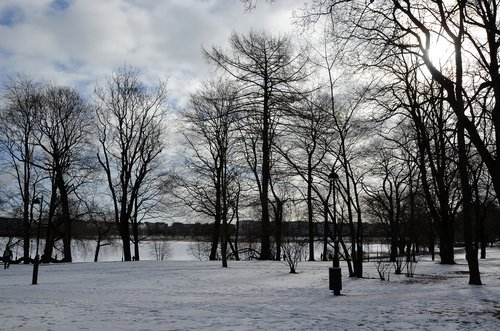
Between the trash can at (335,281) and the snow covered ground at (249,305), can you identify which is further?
the trash can at (335,281)

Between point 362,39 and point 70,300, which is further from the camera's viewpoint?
point 362,39

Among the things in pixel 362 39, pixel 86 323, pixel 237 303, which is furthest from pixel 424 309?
pixel 362 39

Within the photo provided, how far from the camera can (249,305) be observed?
35.9ft

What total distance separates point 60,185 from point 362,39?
28611 millimetres

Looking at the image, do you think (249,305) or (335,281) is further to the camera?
(335,281)

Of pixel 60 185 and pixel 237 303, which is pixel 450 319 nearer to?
pixel 237 303

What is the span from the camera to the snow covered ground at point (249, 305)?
27.4 feet

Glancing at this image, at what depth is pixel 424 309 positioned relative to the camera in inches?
391

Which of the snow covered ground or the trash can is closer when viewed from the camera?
the snow covered ground

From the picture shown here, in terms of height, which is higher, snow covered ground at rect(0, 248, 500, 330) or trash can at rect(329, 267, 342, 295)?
trash can at rect(329, 267, 342, 295)

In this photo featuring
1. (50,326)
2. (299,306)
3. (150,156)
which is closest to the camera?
(50,326)

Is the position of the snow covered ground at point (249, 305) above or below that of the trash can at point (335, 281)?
below

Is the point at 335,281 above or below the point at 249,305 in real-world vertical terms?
above

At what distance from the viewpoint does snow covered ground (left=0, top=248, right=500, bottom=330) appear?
8.35 m
